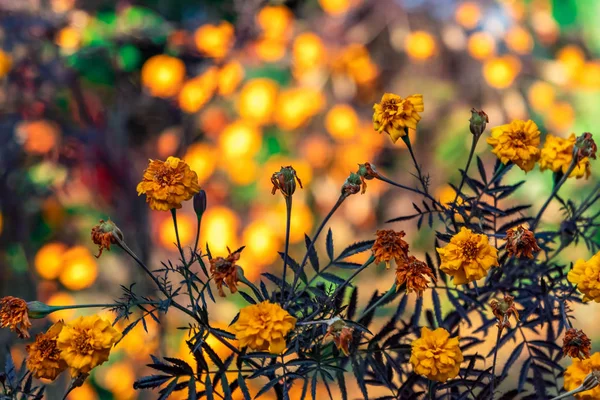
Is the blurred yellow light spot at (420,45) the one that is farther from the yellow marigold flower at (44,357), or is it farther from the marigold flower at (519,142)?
the yellow marigold flower at (44,357)

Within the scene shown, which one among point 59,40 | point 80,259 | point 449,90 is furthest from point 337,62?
point 80,259

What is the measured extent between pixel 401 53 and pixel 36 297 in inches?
49.6

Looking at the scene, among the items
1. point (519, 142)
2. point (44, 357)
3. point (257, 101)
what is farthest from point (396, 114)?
point (257, 101)

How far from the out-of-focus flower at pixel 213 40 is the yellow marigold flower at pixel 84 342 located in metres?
1.49

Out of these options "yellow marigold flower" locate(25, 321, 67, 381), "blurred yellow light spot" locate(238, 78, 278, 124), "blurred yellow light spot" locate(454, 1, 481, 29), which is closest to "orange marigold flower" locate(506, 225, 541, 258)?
"yellow marigold flower" locate(25, 321, 67, 381)

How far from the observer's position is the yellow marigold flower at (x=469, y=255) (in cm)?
54

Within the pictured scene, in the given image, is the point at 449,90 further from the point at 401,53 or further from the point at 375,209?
the point at 375,209

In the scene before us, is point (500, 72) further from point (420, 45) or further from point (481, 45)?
point (420, 45)

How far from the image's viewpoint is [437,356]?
550 millimetres

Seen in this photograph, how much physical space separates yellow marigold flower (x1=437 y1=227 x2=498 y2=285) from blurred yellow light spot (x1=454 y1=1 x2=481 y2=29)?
5.81ft

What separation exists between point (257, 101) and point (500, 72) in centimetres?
72

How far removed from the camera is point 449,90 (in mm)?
2172

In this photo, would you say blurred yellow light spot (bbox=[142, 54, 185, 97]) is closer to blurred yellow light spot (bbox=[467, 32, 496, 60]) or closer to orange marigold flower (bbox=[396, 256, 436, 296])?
blurred yellow light spot (bbox=[467, 32, 496, 60])

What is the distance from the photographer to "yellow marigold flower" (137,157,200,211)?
0.58m
